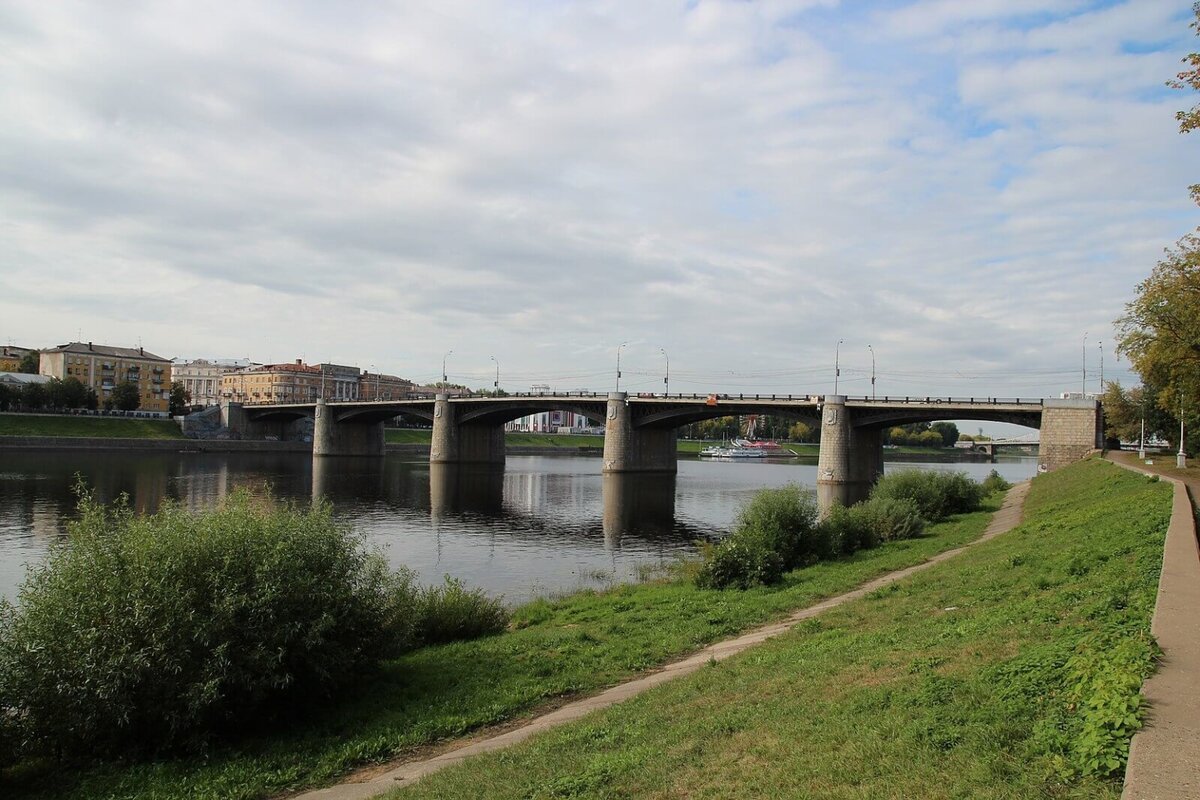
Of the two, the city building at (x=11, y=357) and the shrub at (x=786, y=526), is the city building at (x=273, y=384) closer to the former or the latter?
the city building at (x=11, y=357)

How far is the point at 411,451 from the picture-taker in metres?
132

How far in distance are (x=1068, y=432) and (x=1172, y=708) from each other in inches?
2621

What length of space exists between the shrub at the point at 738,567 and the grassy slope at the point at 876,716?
7294 mm

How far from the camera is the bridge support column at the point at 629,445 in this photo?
87188 millimetres

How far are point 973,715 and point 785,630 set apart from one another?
8593 mm

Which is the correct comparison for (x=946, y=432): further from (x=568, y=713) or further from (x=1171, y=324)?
(x=568, y=713)

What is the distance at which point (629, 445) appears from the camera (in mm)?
87812

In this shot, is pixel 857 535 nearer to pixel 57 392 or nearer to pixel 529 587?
pixel 529 587

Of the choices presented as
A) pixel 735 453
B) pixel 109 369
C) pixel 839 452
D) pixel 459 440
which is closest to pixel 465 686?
pixel 839 452

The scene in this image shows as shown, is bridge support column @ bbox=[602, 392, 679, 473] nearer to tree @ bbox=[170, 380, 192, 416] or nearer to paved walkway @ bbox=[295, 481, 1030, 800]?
paved walkway @ bbox=[295, 481, 1030, 800]

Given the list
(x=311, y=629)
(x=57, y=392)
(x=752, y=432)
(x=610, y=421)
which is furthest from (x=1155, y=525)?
(x=752, y=432)

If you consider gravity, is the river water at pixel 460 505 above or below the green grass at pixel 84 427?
below

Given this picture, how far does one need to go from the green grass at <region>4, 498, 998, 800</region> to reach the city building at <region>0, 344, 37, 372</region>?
17517 cm

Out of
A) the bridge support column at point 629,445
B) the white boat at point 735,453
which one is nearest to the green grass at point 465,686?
the bridge support column at point 629,445
